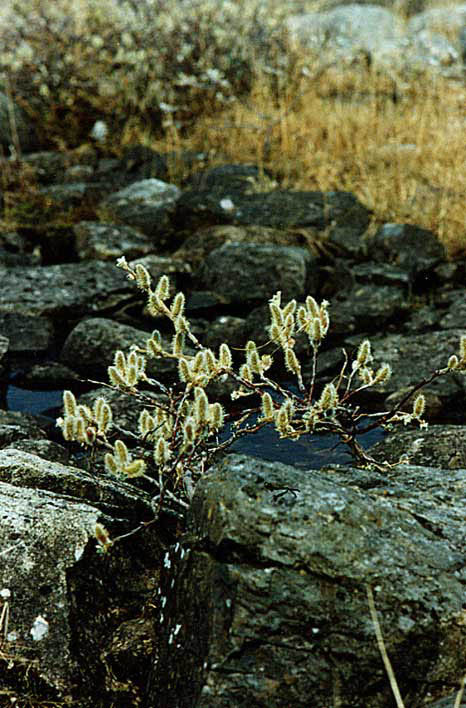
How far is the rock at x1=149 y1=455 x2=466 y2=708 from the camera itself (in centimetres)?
234

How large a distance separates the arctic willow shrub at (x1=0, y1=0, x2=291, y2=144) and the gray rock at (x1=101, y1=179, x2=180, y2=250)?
1385mm

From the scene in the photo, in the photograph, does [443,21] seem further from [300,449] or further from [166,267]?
[300,449]

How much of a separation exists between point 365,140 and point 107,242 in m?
3.09

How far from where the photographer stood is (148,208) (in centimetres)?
780

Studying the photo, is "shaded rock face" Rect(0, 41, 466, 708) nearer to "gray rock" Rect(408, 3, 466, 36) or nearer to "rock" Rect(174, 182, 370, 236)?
"rock" Rect(174, 182, 370, 236)

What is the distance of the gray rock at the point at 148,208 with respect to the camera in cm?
769

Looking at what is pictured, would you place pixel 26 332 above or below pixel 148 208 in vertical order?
below

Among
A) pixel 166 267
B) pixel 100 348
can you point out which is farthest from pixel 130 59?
pixel 100 348

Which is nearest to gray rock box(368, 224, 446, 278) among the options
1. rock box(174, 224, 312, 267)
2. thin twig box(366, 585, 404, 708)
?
rock box(174, 224, 312, 267)

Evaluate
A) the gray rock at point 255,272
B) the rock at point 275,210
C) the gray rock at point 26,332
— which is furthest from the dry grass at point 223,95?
the gray rock at point 26,332

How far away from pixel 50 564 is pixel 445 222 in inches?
207

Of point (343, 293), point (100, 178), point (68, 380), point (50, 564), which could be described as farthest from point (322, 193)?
point (50, 564)

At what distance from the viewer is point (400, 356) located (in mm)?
5523

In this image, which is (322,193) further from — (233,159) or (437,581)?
(437,581)
